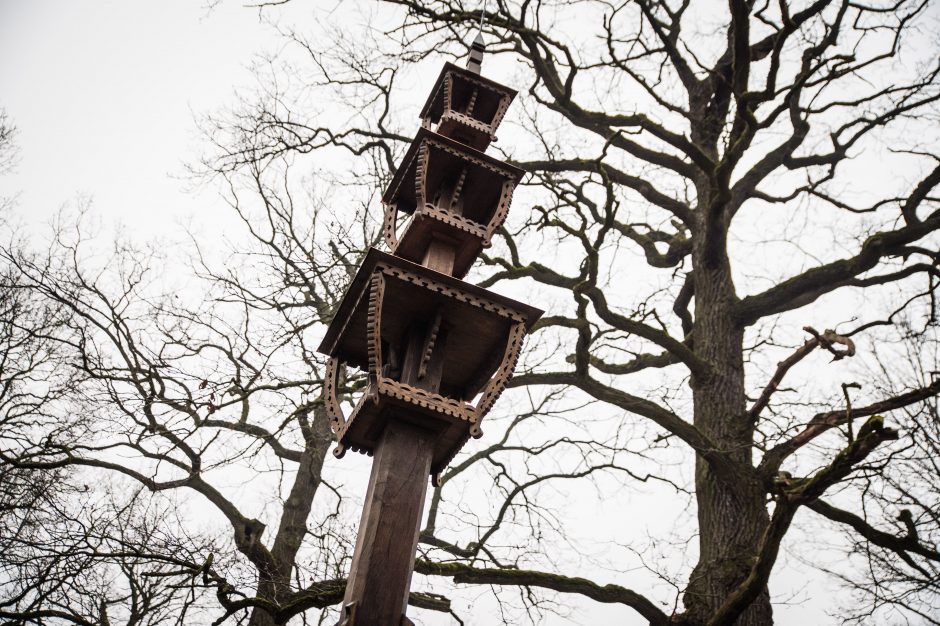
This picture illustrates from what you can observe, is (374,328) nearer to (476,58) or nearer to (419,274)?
(419,274)

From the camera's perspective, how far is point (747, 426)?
756 cm

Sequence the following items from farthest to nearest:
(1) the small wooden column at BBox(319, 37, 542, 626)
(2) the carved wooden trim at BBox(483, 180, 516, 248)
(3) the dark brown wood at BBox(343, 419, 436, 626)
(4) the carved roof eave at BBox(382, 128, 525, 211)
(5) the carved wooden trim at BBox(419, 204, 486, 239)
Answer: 1. (4) the carved roof eave at BBox(382, 128, 525, 211)
2. (2) the carved wooden trim at BBox(483, 180, 516, 248)
3. (5) the carved wooden trim at BBox(419, 204, 486, 239)
4. (1) the small wooden column at BBox(319, 37, 542, 626)
5. (3) the dark brown wood at BBox(343, 419, 436, 626)

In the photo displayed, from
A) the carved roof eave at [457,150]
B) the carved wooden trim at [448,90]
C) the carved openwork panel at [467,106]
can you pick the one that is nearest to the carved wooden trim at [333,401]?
the carved roof eave at [457,150]

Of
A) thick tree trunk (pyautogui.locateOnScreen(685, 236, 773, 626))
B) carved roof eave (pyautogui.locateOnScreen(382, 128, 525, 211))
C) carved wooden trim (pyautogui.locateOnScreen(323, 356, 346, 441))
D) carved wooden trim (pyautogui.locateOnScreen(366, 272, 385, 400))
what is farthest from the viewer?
thick tree trunk (pyautogui.locateOnScreen(685, 236, 773, 626))

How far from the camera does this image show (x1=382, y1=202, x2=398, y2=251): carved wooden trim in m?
5.24

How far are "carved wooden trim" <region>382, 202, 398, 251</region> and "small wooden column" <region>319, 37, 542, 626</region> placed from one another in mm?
13

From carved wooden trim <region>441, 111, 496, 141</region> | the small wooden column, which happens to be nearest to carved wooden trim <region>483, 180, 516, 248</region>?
the small wooden column

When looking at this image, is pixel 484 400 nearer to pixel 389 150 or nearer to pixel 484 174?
pixel 484 174

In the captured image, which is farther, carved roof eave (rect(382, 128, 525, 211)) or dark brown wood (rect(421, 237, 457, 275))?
Answer: carved roof eave (rect(382, 128, 525, 211))

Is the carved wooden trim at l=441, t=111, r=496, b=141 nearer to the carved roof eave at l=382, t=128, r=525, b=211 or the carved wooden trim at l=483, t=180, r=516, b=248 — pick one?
the carved roof eave at l=382, t=128, r=525, b=211

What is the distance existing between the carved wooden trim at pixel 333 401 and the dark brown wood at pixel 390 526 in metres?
0.32

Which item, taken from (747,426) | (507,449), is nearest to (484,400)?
(747,426)

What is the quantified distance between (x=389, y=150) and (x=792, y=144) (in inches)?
237

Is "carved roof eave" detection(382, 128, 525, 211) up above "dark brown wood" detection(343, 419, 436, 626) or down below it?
above
